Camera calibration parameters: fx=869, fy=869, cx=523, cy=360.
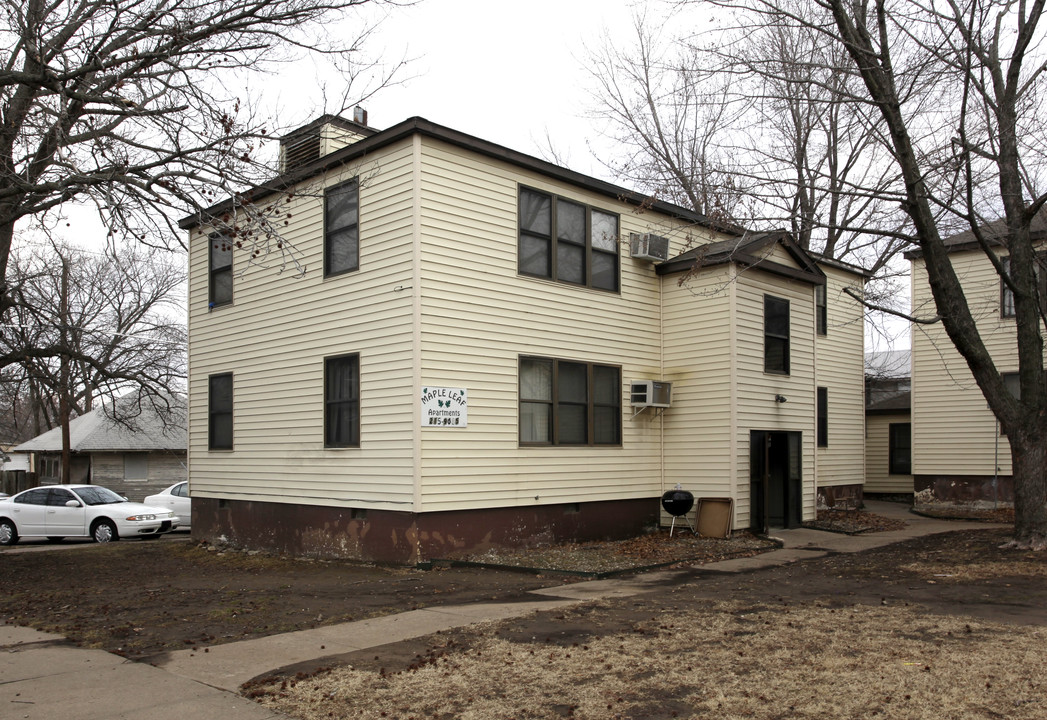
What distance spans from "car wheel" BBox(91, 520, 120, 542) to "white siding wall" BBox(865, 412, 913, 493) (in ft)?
74.0

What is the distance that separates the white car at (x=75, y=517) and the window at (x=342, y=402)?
10.0 m

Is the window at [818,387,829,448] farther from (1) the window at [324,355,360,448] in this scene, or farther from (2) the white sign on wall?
(1) the window at [324,355,360,448]

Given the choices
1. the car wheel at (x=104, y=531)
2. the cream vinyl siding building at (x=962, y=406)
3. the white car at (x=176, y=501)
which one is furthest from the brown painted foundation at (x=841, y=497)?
the car wheel at (x=104, y=531)

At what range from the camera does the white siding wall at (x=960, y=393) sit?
22703mm

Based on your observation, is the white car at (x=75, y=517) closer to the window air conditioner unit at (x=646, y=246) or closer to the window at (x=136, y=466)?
the window air conditioner unit at (x=646, y=246)

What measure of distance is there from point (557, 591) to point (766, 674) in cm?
436

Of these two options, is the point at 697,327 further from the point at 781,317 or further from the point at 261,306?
the point at 261,306

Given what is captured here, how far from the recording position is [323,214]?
48.8ft

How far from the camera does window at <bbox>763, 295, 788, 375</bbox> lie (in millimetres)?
16891

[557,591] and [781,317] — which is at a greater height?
[781,317]

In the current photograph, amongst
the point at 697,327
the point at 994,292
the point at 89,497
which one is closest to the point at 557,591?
→ the point at 697,327

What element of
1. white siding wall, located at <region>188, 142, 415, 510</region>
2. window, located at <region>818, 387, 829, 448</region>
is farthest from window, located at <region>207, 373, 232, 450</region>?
window, located at <region>818, 387, 829, 448</region>

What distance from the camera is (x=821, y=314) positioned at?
2291cm

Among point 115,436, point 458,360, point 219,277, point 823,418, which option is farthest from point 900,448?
point 115,436
